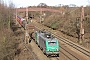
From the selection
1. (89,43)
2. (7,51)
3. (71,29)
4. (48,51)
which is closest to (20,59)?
(7,51)

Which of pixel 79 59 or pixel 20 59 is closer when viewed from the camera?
pixel 79 59

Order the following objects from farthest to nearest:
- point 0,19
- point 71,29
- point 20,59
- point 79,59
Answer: point 71,29 < point 0,19 < point 20,59 < point 79,59

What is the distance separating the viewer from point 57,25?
208 feet

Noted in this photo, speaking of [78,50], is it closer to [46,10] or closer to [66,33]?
[66,33]

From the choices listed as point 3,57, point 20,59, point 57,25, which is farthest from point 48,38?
point 57,25

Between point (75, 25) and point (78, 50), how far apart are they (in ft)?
56.3

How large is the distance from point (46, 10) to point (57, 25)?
3908cm

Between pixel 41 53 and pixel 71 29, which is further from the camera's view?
pixel 71 29

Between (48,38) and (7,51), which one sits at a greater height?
(48,38)

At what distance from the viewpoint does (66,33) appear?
2047 inches

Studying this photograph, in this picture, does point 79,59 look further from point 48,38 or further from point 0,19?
point 0,19

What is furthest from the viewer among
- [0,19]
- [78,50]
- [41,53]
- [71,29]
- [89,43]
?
[71,29]

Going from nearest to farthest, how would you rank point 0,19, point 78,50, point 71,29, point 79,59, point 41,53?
point 79,59 < point 41,53 < point 78,50 < point 0,19 < point 71,29

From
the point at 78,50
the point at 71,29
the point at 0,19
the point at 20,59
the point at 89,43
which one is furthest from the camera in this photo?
the point at 71,29
